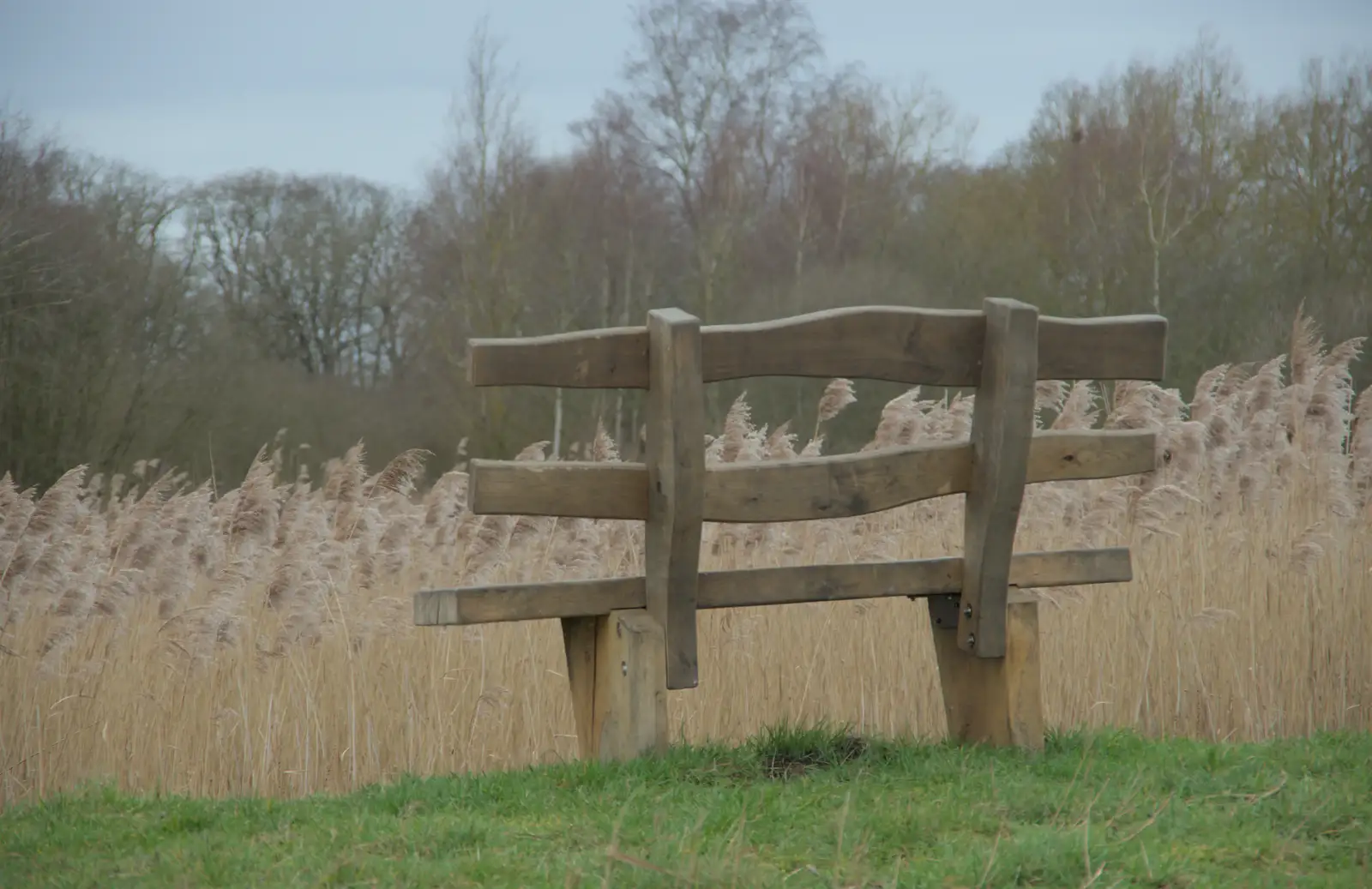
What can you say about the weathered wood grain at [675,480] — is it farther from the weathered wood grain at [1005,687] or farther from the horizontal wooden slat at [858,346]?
the weathered wood grain at [1005,687]

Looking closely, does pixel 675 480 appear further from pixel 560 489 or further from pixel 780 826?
pixel 780 826

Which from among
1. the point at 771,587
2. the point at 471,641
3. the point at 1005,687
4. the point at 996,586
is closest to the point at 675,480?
the point at 771,587

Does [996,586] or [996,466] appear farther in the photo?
[996,586]

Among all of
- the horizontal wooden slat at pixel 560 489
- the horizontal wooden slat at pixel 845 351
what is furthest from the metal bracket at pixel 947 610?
the horizontal wooden slat at pixel 560 489

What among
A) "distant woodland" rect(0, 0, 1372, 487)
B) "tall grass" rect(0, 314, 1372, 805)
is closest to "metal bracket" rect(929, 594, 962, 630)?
"tall grass" rect(0, 314, 1372, 805)

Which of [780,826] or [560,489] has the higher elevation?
[560,489]

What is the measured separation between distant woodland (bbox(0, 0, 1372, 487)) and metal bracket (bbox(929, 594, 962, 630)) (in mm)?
16444

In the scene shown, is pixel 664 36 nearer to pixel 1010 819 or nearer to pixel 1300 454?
pixel 1300 454

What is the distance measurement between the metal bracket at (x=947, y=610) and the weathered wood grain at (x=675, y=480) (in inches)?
37.7

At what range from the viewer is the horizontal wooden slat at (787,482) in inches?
160

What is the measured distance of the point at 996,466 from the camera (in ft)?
14.8

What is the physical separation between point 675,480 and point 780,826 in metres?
1.02

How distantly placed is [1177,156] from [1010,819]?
2635 cm

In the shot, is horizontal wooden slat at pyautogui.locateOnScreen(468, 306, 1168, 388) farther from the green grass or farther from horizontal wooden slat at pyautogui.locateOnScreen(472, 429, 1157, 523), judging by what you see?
the green grass
